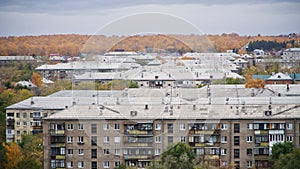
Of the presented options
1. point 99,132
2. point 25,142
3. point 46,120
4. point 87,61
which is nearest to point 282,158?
point 99,132

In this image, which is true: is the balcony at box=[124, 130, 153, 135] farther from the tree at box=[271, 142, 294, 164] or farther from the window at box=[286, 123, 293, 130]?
the window at box=[286, 123, 293, 130]

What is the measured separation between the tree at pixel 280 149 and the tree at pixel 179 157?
111cm

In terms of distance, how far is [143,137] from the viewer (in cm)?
984

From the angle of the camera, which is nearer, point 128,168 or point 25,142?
point 128,168

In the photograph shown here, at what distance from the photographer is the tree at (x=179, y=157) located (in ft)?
28.5

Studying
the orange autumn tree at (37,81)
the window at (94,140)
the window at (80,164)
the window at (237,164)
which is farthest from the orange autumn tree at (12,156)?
the orange autumn tree at (37,81)

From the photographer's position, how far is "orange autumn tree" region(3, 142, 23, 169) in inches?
377

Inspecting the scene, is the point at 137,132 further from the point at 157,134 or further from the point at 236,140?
the point at 236,140

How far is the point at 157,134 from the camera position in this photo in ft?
32.4

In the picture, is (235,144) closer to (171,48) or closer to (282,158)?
(282,158)

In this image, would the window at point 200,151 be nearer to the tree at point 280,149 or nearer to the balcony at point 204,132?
the balcony at point 204,132

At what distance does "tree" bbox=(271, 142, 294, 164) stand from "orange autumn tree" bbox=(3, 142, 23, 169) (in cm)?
332

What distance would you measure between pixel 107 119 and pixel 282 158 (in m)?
2.40

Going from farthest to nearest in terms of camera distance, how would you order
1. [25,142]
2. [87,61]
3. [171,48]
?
[171,48], [87,61], [25,142]
